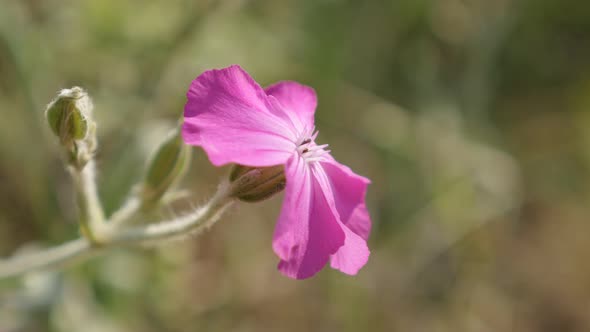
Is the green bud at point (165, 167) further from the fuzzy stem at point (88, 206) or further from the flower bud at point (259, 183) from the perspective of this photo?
the flower bud at point (259, 183)

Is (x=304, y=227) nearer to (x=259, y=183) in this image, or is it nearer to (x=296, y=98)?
(x=259, y=183)

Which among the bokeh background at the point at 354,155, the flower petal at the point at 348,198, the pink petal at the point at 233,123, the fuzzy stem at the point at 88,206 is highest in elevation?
the pink petal at the point at 233,123

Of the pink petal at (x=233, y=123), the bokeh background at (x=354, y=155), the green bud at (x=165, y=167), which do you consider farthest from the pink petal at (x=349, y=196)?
the bokeh background at (x=354, y=155)

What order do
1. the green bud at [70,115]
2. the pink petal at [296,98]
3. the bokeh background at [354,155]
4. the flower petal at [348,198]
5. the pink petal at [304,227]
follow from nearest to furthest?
the pink petal at [304,227] → the green bud at [70,115] → the flower petal at [348,198] → the pink petal at [296,98] → the bokeh background at [354,155]

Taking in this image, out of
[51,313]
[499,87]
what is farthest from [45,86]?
[499,87]

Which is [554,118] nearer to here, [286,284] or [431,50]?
[431,50]

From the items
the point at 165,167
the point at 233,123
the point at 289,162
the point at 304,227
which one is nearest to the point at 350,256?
the point at 304,227
